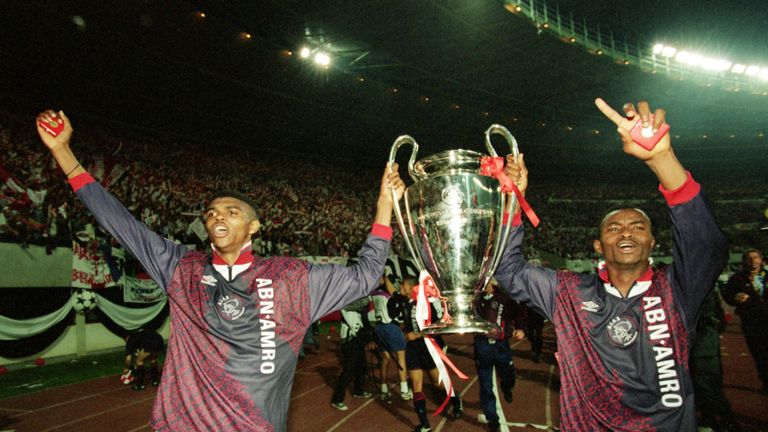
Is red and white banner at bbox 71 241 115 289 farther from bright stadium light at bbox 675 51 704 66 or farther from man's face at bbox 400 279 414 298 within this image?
bright stadium light at bbox 675 51 704 66

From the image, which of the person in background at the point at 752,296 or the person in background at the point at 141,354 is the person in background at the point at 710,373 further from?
the person in background at the point at 141,354

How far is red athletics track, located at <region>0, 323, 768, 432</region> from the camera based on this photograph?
19.4ft

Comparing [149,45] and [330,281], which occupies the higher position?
[149,45]

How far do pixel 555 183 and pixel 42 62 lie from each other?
28.6 metres

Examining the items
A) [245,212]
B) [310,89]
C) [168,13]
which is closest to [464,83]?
[310,89]

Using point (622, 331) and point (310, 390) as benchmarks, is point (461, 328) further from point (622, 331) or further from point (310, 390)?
point (310, 390)

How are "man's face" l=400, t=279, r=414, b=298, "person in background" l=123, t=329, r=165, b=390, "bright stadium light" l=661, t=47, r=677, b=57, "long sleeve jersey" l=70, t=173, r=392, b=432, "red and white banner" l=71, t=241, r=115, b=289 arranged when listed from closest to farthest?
"long sleeve jersey" l=70, t=173, r=392, b=432 → "man's face" l=400, t=279, r=414, b=298 → "person in background" l=123, t=329, r=165, b=390 → "red and white banner" l=71, t=241, r=115, b=289 → "bright stadium light" l=661, t=47, r=677, b=57

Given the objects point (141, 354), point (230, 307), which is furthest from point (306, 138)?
point (230, 307)

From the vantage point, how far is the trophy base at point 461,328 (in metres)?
1.53

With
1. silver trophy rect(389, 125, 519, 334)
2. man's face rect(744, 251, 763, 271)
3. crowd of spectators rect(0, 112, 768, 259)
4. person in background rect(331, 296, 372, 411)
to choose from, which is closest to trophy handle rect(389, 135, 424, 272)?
silver trophy rect(389, 125, 519, 334)

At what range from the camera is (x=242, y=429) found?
6.27ft

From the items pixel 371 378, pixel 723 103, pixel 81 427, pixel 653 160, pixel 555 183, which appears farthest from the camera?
pixel 555 183

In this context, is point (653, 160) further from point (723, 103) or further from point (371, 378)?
point (723, 103)

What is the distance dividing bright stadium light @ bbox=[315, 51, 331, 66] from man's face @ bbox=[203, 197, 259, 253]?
16.6 meters
